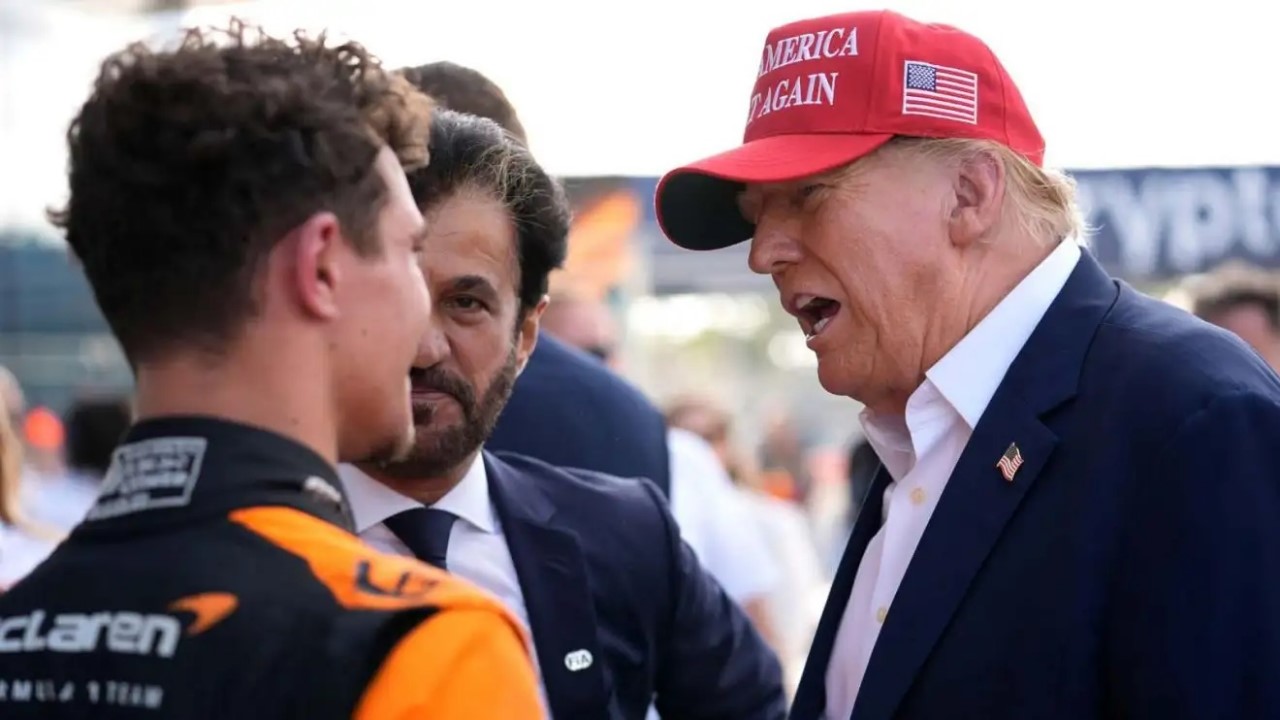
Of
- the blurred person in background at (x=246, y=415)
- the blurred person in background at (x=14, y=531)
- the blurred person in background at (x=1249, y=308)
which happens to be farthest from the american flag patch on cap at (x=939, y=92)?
the blurred person in background at (x=1249, y=308)

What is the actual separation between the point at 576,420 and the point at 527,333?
563 mm

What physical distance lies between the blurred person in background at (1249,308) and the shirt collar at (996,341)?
141 inches

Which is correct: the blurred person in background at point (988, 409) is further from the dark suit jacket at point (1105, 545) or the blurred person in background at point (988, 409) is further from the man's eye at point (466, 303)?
the man's eye at point (466, 303)

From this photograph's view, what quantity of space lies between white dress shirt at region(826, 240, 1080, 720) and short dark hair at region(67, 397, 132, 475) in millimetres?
3956

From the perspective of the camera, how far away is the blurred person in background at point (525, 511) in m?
2.28

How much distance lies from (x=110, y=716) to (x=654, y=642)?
3.87 feet

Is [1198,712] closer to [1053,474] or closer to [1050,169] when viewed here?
[1053,474]

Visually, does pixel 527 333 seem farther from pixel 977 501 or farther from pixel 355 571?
pixel 355 571

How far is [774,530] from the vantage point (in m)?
6.99

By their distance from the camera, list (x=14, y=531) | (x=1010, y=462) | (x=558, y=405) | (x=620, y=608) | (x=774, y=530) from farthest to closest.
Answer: (x=774, y=530)
(x=14, y=531)
(x=558, y=405)
(x=620, y=608)
(x=1010, y=462)

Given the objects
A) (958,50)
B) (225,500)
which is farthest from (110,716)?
(958,50)

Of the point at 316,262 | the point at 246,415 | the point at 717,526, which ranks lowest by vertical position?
the point at 717,526

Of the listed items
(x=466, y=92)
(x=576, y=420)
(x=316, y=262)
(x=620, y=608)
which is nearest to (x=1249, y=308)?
(x=576, y=420)

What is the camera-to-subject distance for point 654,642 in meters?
2.42
